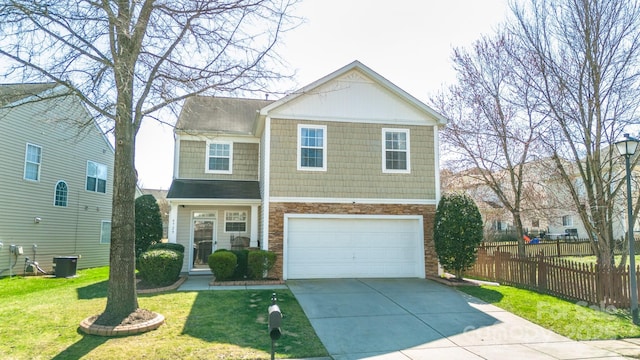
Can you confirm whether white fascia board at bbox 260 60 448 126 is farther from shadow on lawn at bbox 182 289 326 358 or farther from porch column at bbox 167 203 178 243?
shadow on lawn at bbox 182 289 326 358

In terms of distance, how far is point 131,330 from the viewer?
7195mm

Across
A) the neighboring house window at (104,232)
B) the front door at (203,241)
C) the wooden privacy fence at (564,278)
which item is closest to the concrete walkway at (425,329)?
the wooden privacy fence at (564,278)

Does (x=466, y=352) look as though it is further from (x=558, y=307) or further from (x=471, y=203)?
(x=471, y=203)

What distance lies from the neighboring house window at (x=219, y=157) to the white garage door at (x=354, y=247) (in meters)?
4.20

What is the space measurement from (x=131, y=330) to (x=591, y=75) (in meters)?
13.2


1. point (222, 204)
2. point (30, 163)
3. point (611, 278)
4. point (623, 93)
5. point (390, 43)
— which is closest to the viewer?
point (611, 278)

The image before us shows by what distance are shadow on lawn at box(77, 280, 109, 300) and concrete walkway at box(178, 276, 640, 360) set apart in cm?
221

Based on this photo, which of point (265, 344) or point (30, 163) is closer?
point (265, 344)

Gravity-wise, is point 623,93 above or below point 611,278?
above

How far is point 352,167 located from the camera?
13969 millimetres

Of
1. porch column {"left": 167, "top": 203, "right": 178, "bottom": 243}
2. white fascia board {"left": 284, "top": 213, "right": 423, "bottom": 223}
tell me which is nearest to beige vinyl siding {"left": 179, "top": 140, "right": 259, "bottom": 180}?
porch column {"left": 167, "top": 203, "right": 178, "bottom": 243}

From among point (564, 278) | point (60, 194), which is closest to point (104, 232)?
point (60, 194)

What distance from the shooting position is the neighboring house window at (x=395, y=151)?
14.2 meters

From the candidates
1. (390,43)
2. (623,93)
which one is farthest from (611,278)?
(390,43)
